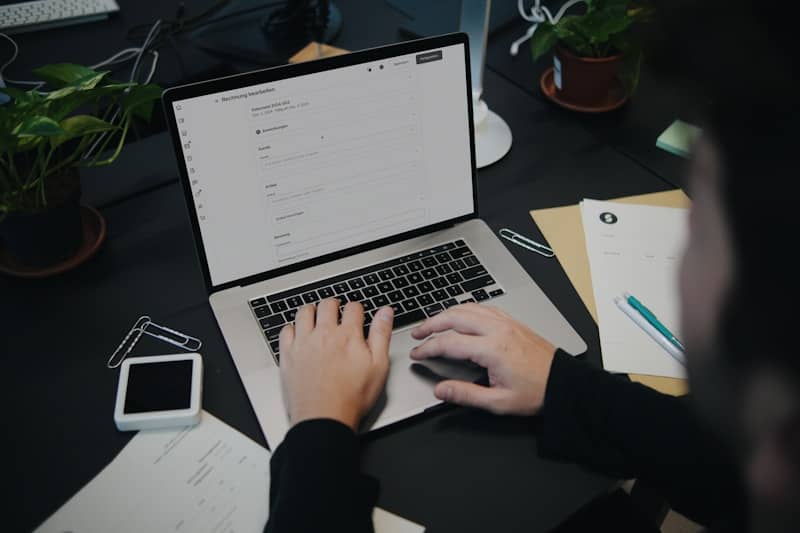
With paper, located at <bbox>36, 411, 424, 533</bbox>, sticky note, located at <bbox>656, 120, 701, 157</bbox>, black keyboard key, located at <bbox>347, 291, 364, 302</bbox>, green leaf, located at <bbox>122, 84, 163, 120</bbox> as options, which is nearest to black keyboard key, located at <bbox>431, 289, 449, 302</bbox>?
black keyboard key, located at <bbox>347, 291, 364, 302</bbox>

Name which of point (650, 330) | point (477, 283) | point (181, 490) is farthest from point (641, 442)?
point (181, 490)

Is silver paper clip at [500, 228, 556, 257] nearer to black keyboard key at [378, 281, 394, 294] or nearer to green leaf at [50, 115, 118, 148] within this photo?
black keyboard key at [378, 281, 394, 294]

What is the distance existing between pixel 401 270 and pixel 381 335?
0.14 metres

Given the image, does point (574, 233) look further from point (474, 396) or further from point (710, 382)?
point (710, 382)

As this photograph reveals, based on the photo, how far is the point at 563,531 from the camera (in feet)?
2.90

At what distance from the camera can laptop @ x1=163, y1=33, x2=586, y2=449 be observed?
83cm

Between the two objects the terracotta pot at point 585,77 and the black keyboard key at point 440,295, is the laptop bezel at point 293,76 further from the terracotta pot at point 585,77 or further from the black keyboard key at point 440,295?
the terracotta pot at point 585,77

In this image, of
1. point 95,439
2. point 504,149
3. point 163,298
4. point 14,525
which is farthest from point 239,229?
point 504,149

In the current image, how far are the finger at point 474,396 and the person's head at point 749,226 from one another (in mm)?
340

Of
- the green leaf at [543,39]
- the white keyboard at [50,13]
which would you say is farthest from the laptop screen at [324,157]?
the white keyboard at [50,13]

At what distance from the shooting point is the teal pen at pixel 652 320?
2.88 feet

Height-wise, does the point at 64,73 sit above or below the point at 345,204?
above

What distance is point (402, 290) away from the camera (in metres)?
0.92

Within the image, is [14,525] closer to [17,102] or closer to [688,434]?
[17,102]
